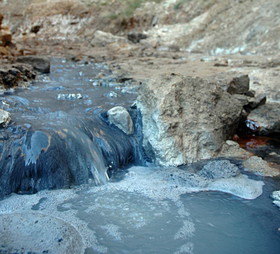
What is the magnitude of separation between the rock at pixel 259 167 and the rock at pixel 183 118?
1.66 feet

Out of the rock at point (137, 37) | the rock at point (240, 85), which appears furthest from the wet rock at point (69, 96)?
the rock at point (137, 37)

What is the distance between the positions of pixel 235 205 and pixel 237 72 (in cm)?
526

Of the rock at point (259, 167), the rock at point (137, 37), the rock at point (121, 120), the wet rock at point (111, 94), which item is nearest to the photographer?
the rock at point (259, 167)

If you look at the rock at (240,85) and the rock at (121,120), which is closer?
the rock at (121,120)

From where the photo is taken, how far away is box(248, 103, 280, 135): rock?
585cm

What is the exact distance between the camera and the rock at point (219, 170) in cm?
413

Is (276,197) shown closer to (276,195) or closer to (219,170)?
(276,195)

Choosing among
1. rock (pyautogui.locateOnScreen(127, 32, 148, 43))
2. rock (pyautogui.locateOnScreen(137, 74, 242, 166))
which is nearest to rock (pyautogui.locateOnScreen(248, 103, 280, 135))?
rock (pyautogui.locateOnScreen(137, 74, 242, 166))

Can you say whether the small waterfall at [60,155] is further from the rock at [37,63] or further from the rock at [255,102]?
the rock at [37,63]

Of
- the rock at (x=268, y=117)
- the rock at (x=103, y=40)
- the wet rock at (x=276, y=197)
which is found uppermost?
the rock at (x=103, y=40)

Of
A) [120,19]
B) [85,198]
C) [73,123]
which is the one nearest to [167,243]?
[85,198]

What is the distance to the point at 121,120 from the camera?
5027mm

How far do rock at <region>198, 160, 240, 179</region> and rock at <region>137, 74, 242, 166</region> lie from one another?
1.35 ft

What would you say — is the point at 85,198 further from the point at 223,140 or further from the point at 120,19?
the point at 120,19
